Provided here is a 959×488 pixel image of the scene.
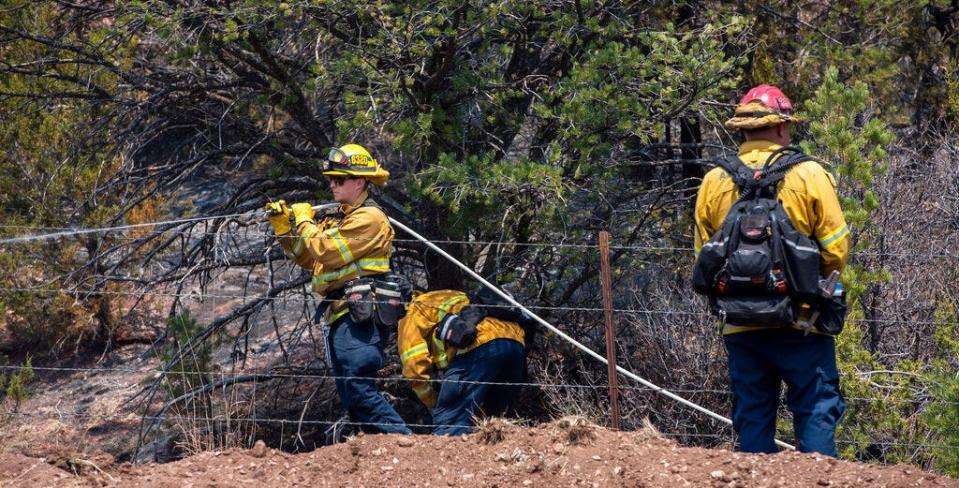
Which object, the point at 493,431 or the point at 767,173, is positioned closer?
the point at 767,173

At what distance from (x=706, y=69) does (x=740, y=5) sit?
1674 mm

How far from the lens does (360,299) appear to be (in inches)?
255

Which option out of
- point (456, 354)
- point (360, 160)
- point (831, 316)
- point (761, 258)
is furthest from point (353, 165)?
point (831, 316)

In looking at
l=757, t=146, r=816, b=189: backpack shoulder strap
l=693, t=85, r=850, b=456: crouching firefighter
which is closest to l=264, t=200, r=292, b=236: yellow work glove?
l=693, t=85, r=850, b=456: crouching firefighter

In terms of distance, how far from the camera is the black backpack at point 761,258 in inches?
193

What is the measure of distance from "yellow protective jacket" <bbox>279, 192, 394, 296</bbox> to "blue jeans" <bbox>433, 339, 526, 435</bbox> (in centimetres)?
76

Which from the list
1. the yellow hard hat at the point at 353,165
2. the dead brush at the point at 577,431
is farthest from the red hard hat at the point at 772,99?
the yellow hard hat at the point at 353,165

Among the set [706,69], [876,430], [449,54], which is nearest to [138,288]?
[449,54]

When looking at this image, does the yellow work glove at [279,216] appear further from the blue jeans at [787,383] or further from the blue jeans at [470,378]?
the blue jeans at [787,383]

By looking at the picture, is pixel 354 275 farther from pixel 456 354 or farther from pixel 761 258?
pixel 761 258

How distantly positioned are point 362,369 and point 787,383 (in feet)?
7.78

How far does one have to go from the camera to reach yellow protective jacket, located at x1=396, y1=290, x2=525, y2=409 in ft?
22.5

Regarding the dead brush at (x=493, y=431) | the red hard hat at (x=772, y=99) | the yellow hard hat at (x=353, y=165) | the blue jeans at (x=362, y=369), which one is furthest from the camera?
the yellow hard hat at (x=353, y=165)

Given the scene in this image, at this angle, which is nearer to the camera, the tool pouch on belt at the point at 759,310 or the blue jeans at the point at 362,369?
the tool pouch on belt at the point at 759,310
